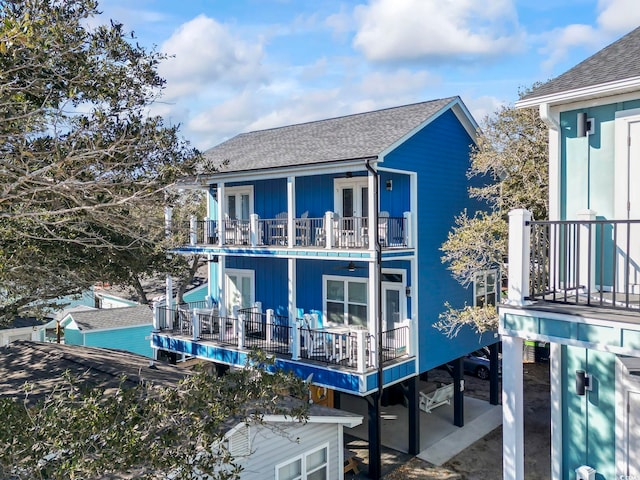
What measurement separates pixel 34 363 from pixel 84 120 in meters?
8.33

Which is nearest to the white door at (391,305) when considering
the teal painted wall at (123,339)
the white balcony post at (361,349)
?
the white balcony post at (361,349)

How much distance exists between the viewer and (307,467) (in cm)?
996

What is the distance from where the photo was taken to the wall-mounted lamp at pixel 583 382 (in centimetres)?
650

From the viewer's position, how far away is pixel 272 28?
11648mm

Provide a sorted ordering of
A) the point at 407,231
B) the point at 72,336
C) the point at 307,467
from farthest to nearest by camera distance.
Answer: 1. the point at 72,336
2. the point at 407,231
3. the point at 307,467

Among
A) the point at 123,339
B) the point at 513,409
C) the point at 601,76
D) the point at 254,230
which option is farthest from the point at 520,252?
the point at 123,339

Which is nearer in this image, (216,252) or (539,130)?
(539,130)

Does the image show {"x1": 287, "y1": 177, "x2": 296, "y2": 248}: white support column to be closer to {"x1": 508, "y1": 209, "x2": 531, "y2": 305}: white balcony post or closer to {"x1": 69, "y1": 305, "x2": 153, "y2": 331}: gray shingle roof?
{"x1": 508, "y1": 209, "x2": 531, "y2": 305}: white balcony post

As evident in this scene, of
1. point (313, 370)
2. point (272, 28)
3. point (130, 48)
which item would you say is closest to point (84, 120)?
point (130, 48)

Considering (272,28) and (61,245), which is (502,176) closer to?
(272,28)

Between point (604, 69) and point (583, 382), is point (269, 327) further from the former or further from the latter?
point (604, 69)

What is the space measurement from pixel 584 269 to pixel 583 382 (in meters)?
1.59

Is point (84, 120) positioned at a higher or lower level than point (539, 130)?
lower

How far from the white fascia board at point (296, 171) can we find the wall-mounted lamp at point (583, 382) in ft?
21.9
